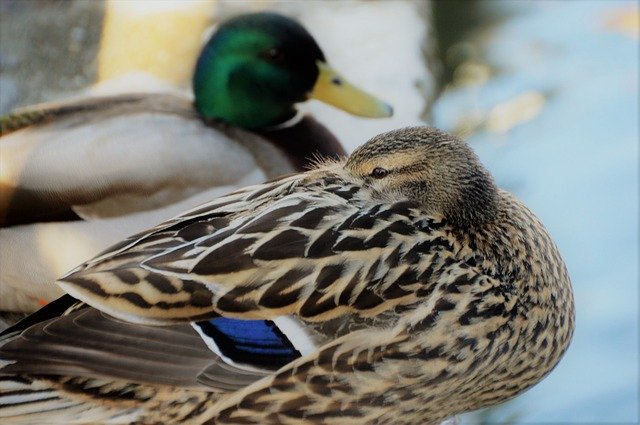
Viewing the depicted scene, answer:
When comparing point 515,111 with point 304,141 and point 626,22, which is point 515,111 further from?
point 304,141

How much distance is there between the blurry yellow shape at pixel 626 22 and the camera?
21.4ft

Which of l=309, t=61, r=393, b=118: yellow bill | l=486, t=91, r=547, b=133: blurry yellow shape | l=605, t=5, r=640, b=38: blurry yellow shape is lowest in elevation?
l=309, t=61, r=393, b=118: yellow bill

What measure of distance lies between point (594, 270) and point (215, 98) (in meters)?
1.98

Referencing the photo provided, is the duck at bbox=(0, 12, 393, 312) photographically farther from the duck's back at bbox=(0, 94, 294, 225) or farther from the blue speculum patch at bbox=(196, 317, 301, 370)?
the blue speculum patch at bbox=(196, 317, 301, 370)

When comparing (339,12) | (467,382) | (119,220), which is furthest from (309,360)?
(339,12)

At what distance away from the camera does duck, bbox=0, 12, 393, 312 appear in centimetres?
336

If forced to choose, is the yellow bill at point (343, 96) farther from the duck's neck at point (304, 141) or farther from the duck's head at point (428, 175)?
the duck's head at point (428, 175)

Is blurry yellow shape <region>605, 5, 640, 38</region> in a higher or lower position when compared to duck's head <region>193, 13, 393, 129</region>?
higher

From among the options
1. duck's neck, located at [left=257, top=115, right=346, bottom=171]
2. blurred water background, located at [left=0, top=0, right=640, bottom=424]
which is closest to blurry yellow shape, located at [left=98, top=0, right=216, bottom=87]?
blurred water background, located at [left=0, top=0, right=640, bottom=424]

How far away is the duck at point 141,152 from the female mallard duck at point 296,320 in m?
1.10

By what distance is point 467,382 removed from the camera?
2248 millimetres

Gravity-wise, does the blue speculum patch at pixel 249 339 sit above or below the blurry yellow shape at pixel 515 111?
below

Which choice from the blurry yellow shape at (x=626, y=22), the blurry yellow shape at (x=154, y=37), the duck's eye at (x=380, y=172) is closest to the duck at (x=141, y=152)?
the blurry yellow shape at (x=154, y=37)

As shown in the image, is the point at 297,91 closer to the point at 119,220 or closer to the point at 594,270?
the point at 119,220
